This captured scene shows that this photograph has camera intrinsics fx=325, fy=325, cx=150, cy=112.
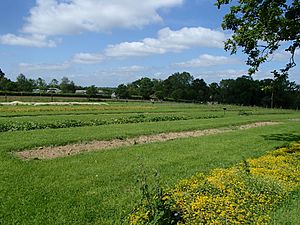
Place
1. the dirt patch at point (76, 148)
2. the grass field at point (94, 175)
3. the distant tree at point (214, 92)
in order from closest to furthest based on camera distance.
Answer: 1. the grass field at point (94, 175)
2. the dirt patch at point (76, 148)
3. the distant tree at point (214, 92)

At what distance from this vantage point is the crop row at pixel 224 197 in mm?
5861

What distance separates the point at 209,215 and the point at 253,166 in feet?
17.6

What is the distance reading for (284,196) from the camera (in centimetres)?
785

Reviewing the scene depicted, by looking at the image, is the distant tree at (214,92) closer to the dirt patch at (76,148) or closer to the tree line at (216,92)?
the tree line at (216,92)

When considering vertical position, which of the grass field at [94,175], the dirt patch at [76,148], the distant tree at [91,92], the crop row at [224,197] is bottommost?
the dirt patch at [76,148]

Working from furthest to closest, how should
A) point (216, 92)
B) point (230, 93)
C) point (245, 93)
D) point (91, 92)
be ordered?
point (216, 92)
point (230, 93)
point (245, 93)
point (91, 92)

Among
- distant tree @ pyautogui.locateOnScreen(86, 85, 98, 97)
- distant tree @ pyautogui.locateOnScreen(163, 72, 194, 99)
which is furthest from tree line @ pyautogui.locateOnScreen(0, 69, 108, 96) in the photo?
distant tree @ pyautogui.locateOnScreen(163, 72, 194, 99)

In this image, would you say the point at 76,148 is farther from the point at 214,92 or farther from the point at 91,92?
the point at 214,92

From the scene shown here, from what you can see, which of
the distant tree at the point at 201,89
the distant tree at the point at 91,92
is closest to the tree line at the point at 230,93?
the distant tree at the point at 201,89

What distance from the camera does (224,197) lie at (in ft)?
24.0

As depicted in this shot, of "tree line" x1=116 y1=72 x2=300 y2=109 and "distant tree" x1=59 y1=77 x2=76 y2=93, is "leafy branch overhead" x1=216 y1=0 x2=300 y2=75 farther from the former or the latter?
"distant tree" x1=59 y1=77 x2=76 y2=93

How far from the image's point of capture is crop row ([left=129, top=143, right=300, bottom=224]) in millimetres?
5861

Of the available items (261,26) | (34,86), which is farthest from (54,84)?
(261,26)

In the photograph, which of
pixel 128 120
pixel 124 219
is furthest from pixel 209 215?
pixel 128 120
